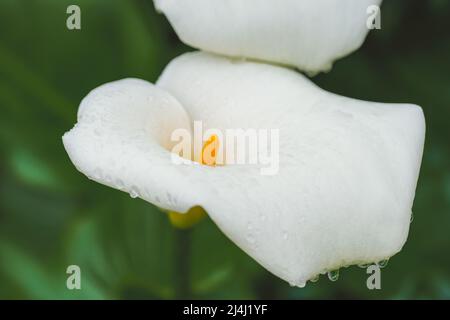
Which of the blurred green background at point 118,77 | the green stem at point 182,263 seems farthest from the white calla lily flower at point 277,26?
the blurred green background at point 118,77

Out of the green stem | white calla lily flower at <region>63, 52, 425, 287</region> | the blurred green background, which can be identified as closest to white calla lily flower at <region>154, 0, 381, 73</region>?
white calla lily flower at <region>63, 52, 425, 287</region>

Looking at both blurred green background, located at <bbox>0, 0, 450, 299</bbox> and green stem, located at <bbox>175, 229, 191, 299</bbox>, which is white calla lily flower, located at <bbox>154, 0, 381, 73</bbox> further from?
blurred green background, located at <bbox>0, 0, 450, 299</bbox>

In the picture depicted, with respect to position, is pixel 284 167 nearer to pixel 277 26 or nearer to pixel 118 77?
pixel 277 26

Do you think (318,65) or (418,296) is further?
(418,296)

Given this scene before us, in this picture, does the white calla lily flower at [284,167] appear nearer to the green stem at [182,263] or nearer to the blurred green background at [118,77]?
the green stem at [182,263]
